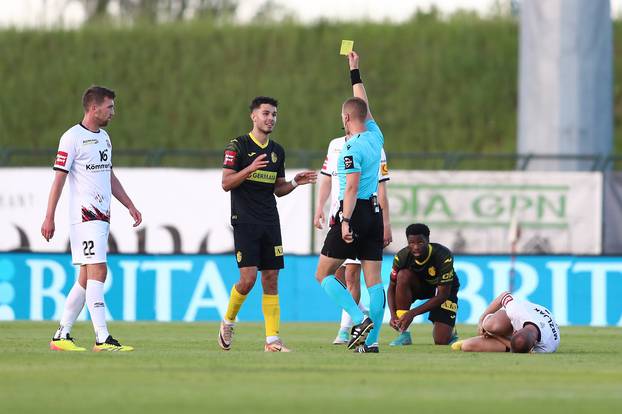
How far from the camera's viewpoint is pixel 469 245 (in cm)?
2411

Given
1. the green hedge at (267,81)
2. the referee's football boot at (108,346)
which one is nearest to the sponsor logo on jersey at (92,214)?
the referee's football boot at (108,346)

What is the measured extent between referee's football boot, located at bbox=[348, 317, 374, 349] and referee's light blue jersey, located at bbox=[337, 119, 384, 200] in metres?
1.07

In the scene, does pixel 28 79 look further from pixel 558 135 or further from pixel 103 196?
pixel 103 196

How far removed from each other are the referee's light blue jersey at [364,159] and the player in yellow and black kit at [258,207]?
0.34 m

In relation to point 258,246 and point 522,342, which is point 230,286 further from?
point 522,342

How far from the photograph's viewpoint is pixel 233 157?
42.7 feet

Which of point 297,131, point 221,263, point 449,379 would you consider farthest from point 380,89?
point 449,379

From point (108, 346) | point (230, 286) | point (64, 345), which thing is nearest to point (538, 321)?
point (108, 346)

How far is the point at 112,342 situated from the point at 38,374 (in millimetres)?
2276

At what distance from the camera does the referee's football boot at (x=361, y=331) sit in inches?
504

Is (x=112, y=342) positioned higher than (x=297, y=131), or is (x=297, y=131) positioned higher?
(x=297, y=131)

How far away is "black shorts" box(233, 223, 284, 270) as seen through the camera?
42.8 feet

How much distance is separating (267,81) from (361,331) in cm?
2541

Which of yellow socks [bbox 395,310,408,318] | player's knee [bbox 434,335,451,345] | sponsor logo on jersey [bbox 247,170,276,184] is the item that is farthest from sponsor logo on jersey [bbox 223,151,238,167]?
player's knee [bbox 434,335,451,345]
